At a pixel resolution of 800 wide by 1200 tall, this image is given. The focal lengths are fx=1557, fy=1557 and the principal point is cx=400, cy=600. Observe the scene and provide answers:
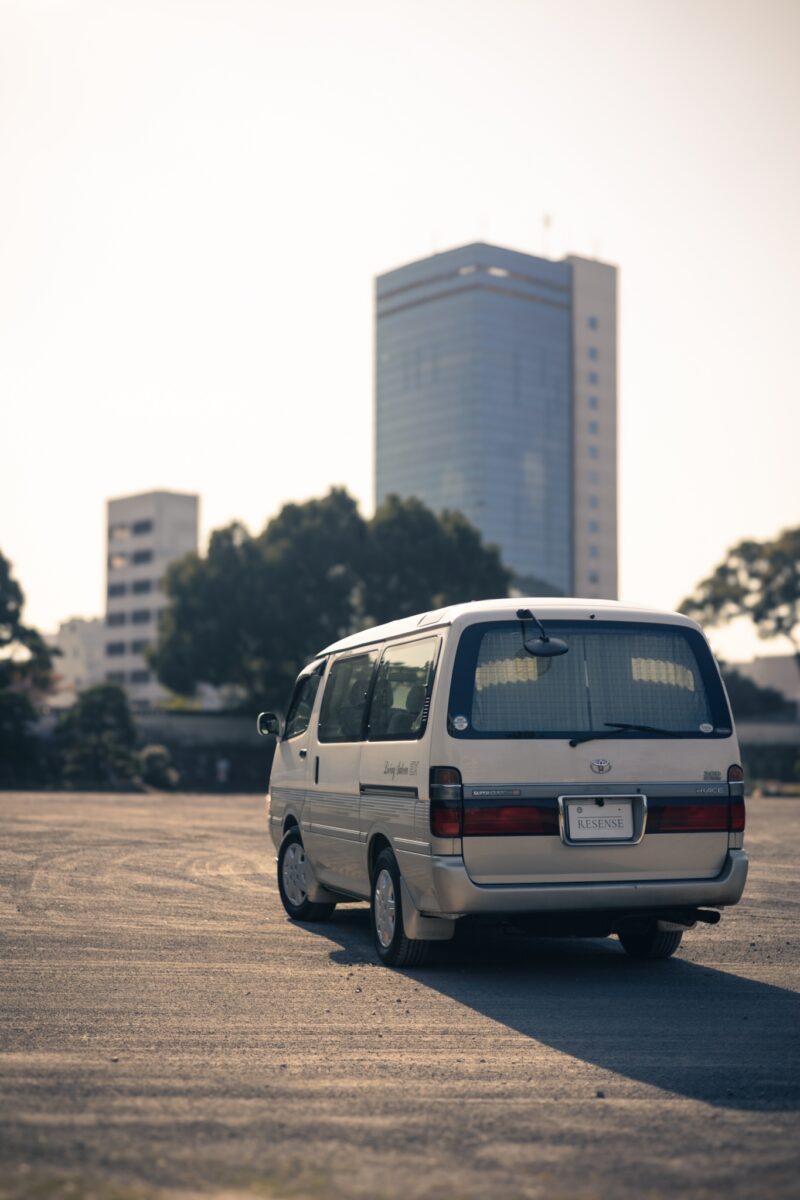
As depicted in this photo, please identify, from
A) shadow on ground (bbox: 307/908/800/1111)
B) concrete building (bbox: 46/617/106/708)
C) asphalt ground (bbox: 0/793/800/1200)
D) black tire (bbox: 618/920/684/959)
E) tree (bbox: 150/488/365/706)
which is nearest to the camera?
asphalt ground (bbox: 0/793/800/1200)

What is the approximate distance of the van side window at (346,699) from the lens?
11.2 meters

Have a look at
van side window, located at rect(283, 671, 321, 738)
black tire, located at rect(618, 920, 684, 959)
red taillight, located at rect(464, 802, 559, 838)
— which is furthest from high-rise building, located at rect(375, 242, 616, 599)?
red taillight, located at rect(464, 802, 559, 838)

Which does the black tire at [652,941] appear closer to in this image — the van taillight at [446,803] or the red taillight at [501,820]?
the red taillight at [501,820]

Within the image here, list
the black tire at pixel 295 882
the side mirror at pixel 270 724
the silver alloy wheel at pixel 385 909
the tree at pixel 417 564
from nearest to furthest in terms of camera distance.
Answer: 1. the silver alloy wheel at pixel 385 909
2. the black tire at pixel 295 882
3. the side mirror at pixel 270 724
4. the tree at pixel 417 564

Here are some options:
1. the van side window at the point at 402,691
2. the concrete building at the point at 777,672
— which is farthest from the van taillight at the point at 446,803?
the concrete building at the point at 777,672

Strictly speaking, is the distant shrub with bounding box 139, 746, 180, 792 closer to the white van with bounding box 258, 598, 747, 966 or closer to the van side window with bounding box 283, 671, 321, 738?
the van side window with bounding box 283, 671, 321, 738

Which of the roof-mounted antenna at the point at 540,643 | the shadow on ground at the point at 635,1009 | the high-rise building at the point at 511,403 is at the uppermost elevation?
the high-rise building at the point at 511,403

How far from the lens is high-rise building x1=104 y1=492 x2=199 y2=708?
144m

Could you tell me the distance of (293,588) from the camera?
72.2 meters

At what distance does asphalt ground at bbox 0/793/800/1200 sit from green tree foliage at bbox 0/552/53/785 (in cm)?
4184

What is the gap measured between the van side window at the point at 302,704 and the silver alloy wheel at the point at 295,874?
3.18 ft

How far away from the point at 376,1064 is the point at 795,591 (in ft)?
255

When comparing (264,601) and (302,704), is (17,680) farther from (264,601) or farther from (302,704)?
(302,704)

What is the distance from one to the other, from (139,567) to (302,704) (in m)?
137
